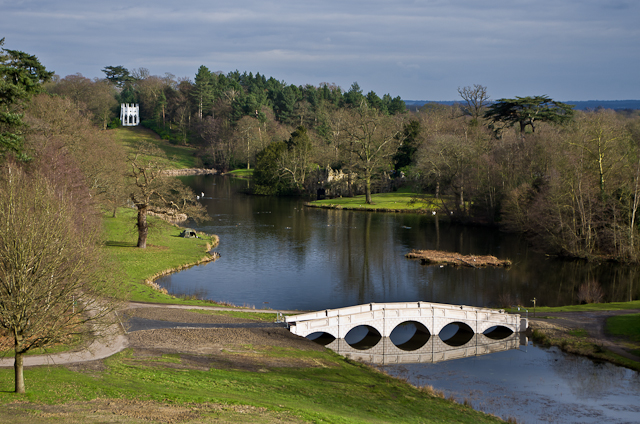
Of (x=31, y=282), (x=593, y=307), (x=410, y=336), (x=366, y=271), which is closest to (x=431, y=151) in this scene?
(x=366, y=271)

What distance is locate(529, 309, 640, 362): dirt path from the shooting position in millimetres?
29936

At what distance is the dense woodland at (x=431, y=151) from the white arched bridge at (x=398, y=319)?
81.1ft

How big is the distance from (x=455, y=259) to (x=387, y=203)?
38267 mm

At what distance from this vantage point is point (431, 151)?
79.8m

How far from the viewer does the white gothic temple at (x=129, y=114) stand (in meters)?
168

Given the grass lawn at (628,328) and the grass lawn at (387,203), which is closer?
the grass lawn at (628,328)

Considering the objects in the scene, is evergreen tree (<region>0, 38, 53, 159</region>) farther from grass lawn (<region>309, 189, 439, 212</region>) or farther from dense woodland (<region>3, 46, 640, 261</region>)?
grass lawn (<region>309, 189, 439, 212</region>)

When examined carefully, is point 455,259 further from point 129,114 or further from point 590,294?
point 129,114

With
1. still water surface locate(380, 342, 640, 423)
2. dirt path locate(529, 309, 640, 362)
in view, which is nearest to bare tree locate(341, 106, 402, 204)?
dirt path locate(529, 309, 640, 362)

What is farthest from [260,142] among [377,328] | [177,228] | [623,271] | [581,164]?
[377,328]

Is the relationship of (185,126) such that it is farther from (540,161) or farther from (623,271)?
(623,271)

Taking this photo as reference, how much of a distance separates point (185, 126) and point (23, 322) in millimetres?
153935

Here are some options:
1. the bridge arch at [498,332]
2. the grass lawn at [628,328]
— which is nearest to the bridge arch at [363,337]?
the bridge arch at [498,332]

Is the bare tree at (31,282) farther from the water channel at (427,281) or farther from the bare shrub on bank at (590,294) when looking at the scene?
the bare shrub on bank at (590,294)
